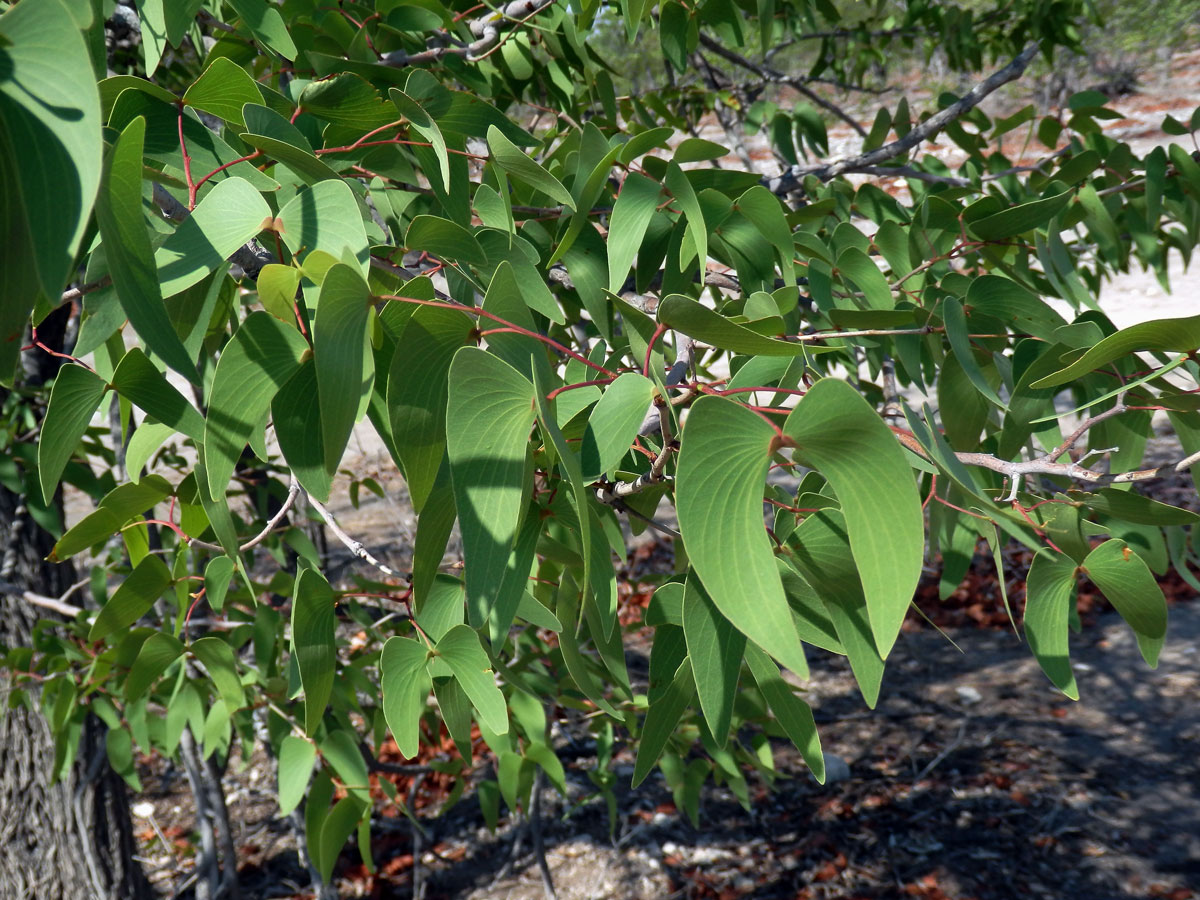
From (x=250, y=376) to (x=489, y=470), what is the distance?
0.14 metres

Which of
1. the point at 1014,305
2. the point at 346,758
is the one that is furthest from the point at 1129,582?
the point at 346,758

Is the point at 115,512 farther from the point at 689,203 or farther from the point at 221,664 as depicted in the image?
the point at 689,203

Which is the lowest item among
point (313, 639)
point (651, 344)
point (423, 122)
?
point (313, 639)

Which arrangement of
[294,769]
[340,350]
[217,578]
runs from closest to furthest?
[340,350] → [217,578] → [294,769]

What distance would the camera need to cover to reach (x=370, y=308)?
1.33 ft

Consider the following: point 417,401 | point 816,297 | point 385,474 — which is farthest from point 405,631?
point 385,474

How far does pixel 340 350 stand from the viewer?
388mm

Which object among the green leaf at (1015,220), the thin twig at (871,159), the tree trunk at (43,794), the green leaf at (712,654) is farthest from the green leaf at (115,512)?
the tree trunk at (43,794)

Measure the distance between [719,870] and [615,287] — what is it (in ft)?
6.12

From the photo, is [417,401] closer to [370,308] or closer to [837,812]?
[370,308]

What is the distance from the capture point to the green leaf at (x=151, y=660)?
0.97 m

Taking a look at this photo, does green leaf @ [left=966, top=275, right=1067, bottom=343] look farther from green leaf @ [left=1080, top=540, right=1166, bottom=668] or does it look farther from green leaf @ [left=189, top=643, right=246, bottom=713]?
green leaf @ [left=189, top=643, right=246, bottom=713]

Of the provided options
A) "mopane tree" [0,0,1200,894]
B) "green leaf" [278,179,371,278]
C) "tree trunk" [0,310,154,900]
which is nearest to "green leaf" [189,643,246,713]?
"mopane tree" [0,0,1200,894]

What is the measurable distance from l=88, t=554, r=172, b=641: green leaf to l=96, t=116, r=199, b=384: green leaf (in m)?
0.48
